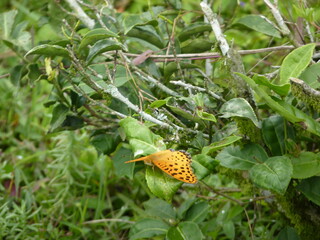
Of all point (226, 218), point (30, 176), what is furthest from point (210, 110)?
point (30, 176)

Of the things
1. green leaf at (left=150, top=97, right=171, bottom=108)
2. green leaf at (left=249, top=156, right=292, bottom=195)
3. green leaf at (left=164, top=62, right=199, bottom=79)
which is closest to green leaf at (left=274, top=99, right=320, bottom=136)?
green leaf at (left=249, top=156, right=292, bottom=195)

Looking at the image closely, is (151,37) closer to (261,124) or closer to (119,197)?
(261,124)

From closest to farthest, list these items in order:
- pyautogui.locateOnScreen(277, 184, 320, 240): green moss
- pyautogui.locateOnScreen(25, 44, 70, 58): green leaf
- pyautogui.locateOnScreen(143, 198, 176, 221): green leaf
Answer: pyautogui.locateOnScreen(25, 44, 70, 58): green leaf, pyautogui.locateOnScreen(277, 184, 320, 240): green moss, pyautogui.locateOnScreen(143, 198, 176, 221): green leaf

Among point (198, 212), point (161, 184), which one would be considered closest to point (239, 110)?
point (161, 184)

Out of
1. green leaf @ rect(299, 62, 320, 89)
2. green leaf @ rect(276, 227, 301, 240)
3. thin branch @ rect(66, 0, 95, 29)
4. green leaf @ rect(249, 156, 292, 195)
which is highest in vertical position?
thin branch @ rect(66, 0, 95, 29)

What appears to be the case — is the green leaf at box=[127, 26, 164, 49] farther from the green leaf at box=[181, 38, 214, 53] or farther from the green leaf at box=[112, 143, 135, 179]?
the green leaf at box=[112, 143, 135, 179]

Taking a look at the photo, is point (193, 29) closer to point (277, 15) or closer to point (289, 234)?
point (277, 15)
